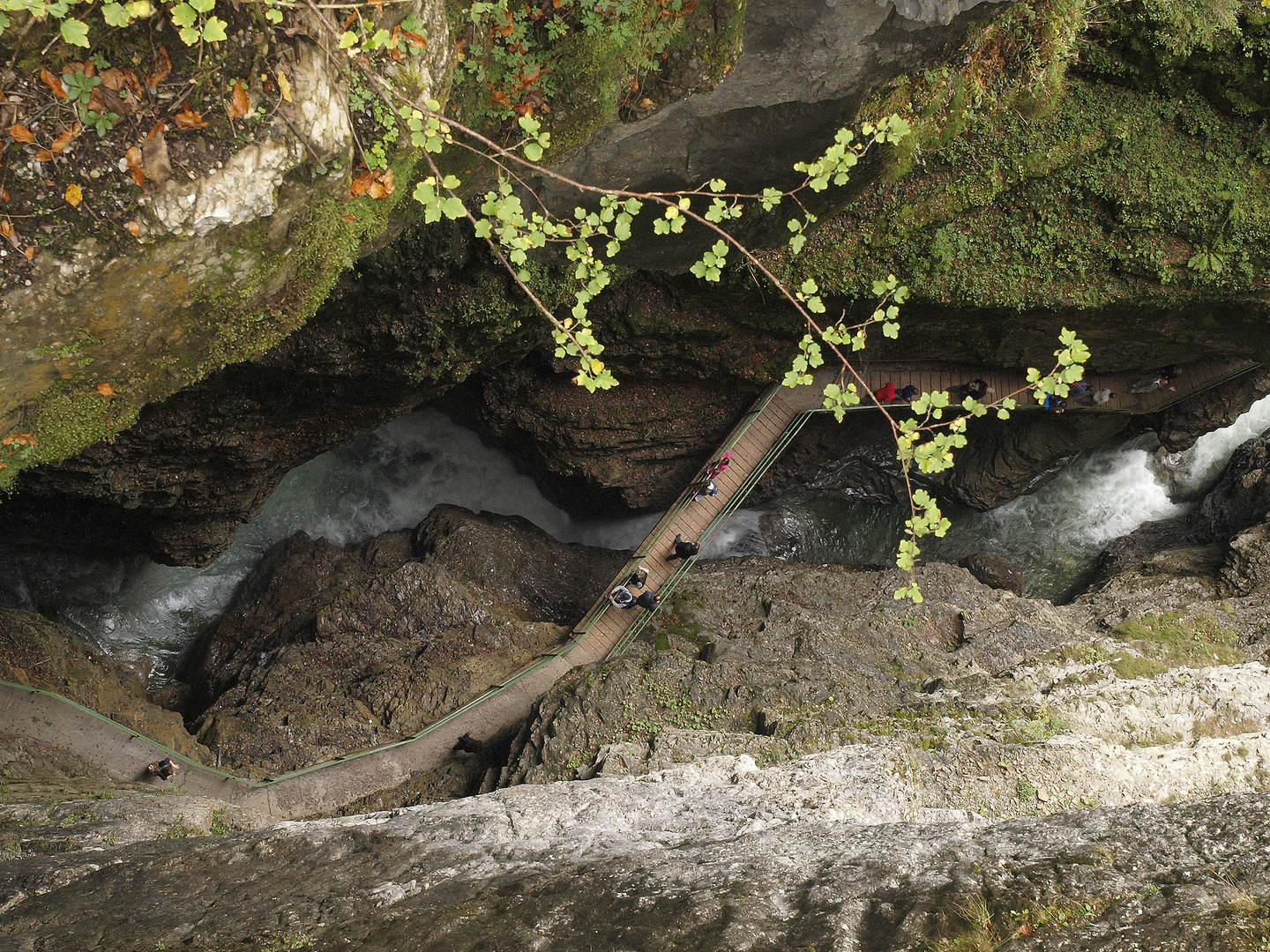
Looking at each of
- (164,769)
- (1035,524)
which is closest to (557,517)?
(164,769)

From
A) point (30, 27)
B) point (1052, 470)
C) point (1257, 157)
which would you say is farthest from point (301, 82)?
point (1052, 470)

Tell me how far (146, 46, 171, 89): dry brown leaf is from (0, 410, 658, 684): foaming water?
12.2 metres

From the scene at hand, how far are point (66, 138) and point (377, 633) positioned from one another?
9.93 metres

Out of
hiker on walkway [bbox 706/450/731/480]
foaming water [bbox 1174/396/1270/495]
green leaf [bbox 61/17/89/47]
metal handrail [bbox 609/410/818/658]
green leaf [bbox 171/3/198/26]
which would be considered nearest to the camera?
green leaf [bbox 61/17/89/47]

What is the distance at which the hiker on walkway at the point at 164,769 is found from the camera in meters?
10.7

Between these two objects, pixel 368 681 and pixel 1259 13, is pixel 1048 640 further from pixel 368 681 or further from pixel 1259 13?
pixel 368 681

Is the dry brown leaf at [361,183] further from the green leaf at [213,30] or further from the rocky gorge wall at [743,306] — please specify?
the rocky gorge wall at [743,306]

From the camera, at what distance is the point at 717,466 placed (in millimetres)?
14234

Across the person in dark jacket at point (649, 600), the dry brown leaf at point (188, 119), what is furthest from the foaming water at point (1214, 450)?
the dry brown leaf at point (188, 119)

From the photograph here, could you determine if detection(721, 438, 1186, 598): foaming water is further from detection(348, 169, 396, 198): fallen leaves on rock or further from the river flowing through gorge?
detection(348, 169, 396, 198): fallen leaves on rock

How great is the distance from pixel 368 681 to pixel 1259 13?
15490mm

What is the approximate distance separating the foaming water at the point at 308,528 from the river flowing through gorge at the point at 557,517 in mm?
24

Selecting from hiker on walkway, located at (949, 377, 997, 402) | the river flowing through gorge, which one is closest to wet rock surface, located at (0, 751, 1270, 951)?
hiker on walkway, located at (949, 377, 997, 402)

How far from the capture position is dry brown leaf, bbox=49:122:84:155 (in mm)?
4914
